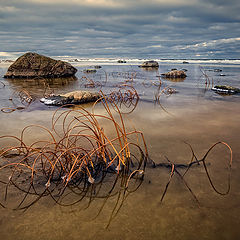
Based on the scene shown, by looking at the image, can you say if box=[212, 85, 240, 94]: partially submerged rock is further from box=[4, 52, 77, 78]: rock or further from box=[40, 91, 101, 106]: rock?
box=[4, 52, 77, 78]: rock

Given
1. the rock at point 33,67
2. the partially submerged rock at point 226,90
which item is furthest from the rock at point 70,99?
the rock at point 33,67

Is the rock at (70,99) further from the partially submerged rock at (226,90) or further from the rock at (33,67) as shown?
the rock at (33,67)

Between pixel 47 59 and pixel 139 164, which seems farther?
pixel 47 59

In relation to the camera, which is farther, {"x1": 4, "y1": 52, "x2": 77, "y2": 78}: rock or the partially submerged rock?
{"x1": 4, "y1": 52, "x2": 77, "y2": 78}: rock

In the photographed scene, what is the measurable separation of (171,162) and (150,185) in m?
0.68

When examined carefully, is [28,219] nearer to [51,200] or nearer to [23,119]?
[51,200]

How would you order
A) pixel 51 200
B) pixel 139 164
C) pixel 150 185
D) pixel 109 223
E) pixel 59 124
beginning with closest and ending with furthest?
1. pixel 109 223
2. pixel 51 200
3. pixel 150 185
4. pixel 139 164
5. pixel 59 124

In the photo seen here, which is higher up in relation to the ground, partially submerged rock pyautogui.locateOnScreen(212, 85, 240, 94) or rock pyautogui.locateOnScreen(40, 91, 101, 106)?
rock pyautogui.locateOnScreen(40, 91, 101, 106)

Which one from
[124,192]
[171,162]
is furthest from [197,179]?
[124,192]

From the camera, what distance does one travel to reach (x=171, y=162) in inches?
121

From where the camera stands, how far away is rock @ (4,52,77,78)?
615 inches

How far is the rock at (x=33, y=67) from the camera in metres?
15.6

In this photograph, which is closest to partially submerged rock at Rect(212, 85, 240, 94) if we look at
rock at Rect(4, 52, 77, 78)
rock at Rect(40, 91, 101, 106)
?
rock at Rect(40, 91, 101, 106)

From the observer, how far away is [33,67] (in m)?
15.7
